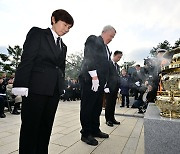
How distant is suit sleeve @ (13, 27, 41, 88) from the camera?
1.65 metres

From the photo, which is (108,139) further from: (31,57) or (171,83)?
(31,57)

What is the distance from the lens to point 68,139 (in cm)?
297

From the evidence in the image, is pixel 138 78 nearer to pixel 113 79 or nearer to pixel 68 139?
pixel 113 79

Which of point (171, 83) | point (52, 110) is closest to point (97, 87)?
point (52, 110)

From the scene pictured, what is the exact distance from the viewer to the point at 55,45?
6.31ft

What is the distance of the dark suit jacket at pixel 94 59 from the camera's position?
295cm

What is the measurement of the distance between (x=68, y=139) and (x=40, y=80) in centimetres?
158

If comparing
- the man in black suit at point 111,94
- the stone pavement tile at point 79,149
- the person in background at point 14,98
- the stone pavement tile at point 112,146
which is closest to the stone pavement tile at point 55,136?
the stone pavement tile at point 79,149

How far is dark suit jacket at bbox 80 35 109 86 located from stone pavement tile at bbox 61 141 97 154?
3.39ft

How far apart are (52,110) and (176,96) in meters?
1.26

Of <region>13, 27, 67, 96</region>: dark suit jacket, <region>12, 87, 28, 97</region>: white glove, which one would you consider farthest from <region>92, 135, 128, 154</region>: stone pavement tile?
<region>12, 87, 28, 97</region>: white glove

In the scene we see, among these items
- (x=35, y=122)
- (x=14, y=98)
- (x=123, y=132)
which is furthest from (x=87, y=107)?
(x=14, y=98)

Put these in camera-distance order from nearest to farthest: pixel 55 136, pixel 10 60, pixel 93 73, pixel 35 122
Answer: pixel 35 122 < pixel 93 73 < pixel 55 136 < pixel 10 60

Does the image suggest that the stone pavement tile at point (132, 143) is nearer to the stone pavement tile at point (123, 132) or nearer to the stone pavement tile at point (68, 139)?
the stone pavement tile at point (123, 132)
